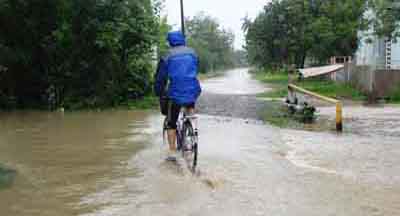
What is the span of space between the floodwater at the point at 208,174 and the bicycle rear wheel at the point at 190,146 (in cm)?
17

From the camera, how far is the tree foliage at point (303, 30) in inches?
1566

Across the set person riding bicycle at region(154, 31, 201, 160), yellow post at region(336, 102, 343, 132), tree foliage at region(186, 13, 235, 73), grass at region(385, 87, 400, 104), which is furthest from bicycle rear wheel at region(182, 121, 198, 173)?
tree foliage at region(186, 13, 235, 73)

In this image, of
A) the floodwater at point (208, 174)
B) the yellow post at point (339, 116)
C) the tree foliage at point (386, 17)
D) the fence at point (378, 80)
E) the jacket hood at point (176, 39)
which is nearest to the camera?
the floodwater at point (208, 174)

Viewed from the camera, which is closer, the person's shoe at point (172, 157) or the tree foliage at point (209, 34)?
the person's shoe at point (172, 157)

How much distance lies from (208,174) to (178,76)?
1.42 metres

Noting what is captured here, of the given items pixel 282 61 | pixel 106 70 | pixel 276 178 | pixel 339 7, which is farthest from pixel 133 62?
pixel 282 61

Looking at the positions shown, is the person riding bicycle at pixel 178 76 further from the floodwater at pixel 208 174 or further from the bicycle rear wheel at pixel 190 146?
the floodwater at pixel 208 174

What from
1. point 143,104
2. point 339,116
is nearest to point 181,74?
point 339,116

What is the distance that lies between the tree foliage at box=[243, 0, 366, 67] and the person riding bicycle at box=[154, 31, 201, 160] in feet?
83.4

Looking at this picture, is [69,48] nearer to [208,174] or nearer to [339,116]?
[339,116]

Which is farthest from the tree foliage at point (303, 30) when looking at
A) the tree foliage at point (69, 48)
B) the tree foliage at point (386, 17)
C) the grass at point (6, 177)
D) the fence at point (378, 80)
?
the grass at point (6, 177)

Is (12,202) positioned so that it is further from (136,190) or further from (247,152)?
(247,152)

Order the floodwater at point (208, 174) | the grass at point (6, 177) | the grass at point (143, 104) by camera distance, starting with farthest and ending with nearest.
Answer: the grass at point (143, 104)
the grass at point (6, 177)
the floodwater at point (208, 174)

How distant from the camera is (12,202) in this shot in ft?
21.2
